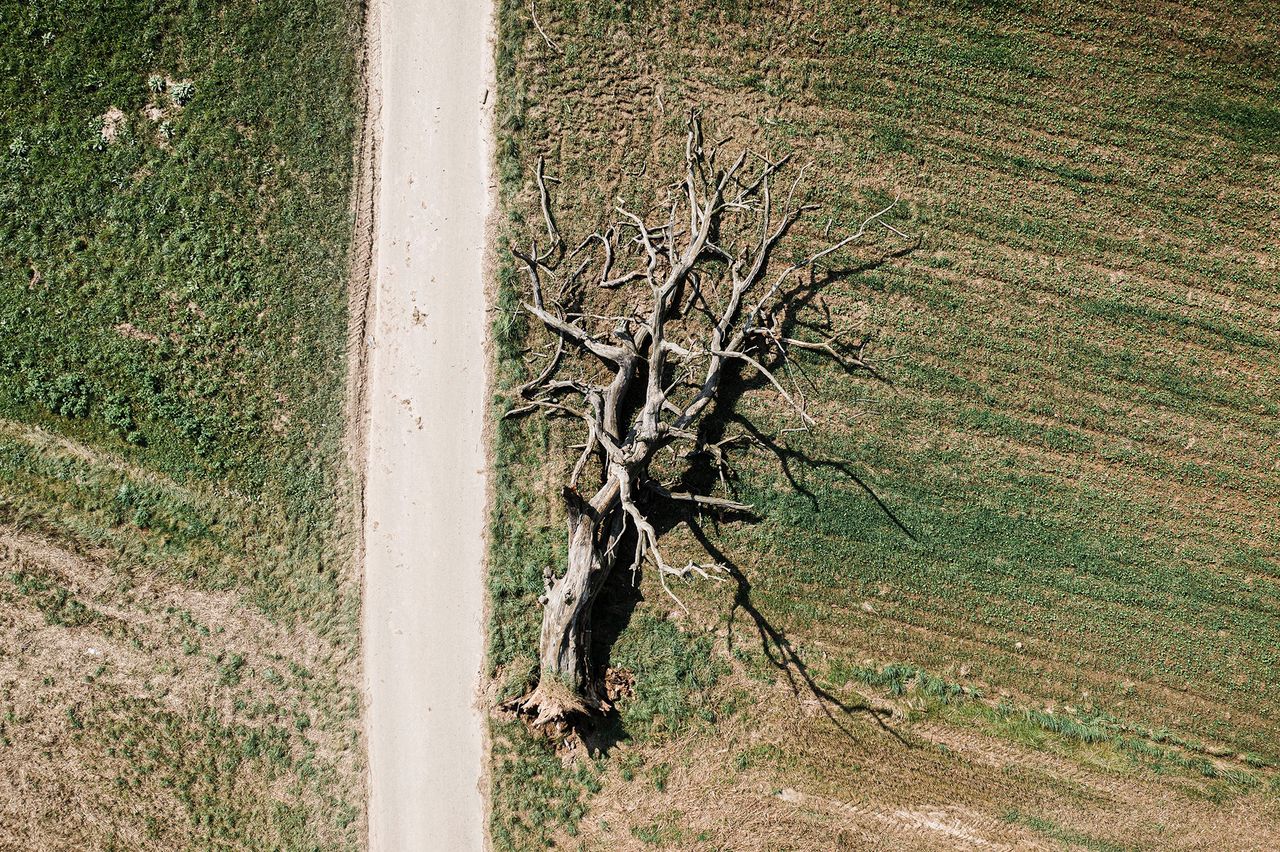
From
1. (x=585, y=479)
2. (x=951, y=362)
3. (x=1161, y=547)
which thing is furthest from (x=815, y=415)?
(x=1161, y=547)

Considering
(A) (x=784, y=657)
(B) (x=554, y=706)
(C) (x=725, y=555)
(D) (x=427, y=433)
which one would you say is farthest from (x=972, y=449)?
(D) (x=427, y=433)

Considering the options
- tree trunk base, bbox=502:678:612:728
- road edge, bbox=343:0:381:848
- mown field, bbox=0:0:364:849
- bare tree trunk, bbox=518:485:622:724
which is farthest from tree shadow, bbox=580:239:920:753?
mown field, bbox=0:0:364:849

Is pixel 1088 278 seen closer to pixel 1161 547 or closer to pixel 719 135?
pixel 1161 547

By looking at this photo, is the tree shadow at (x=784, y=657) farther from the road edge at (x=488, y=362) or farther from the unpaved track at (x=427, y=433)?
the unpaved track at (x=427, y=433)

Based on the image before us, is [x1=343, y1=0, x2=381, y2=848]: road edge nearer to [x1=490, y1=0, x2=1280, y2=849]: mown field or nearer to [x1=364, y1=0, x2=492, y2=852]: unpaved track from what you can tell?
[x1=364, y1=0, x2=492, y2=852]: unpaved track

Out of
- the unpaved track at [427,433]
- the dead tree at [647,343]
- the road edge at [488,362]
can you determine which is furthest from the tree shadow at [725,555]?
the unpaved track at [427,433]
